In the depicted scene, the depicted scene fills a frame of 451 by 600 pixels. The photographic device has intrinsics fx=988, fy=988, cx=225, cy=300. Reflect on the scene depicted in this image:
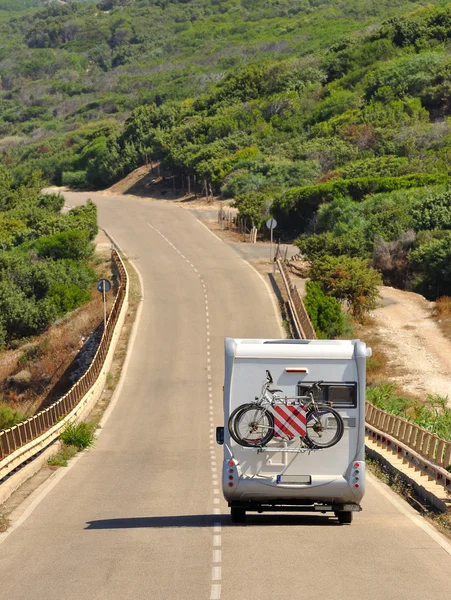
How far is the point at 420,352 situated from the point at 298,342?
27.2m

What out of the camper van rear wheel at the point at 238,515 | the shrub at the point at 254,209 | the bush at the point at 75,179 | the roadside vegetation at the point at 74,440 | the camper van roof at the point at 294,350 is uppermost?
the bush at the point at 75,179

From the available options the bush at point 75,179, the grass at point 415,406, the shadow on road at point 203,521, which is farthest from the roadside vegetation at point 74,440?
the bush at point 75,179

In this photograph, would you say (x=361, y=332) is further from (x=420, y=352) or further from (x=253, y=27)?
(x=253, y=27)

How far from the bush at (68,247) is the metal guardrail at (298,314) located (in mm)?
15746

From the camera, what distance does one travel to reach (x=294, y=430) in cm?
1462

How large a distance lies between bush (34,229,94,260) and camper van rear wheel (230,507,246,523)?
150ft

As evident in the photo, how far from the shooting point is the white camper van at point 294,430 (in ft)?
48.0

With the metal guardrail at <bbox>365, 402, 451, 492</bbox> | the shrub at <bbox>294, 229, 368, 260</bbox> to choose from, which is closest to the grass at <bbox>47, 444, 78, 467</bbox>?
the metal guardrail at <bbox>365, 402, 451, 492</bbox>

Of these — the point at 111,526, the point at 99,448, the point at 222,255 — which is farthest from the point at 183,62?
the point at 111,526

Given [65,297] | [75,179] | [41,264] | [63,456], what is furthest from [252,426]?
[75,179]

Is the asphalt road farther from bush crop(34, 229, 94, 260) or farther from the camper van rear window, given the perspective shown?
bush crop(34, 229, 94, 260)

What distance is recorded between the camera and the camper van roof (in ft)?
48.3

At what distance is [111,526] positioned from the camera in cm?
1559

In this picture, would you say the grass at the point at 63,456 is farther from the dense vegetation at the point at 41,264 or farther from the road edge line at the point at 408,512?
the dense vegetation at the point at 41,264
